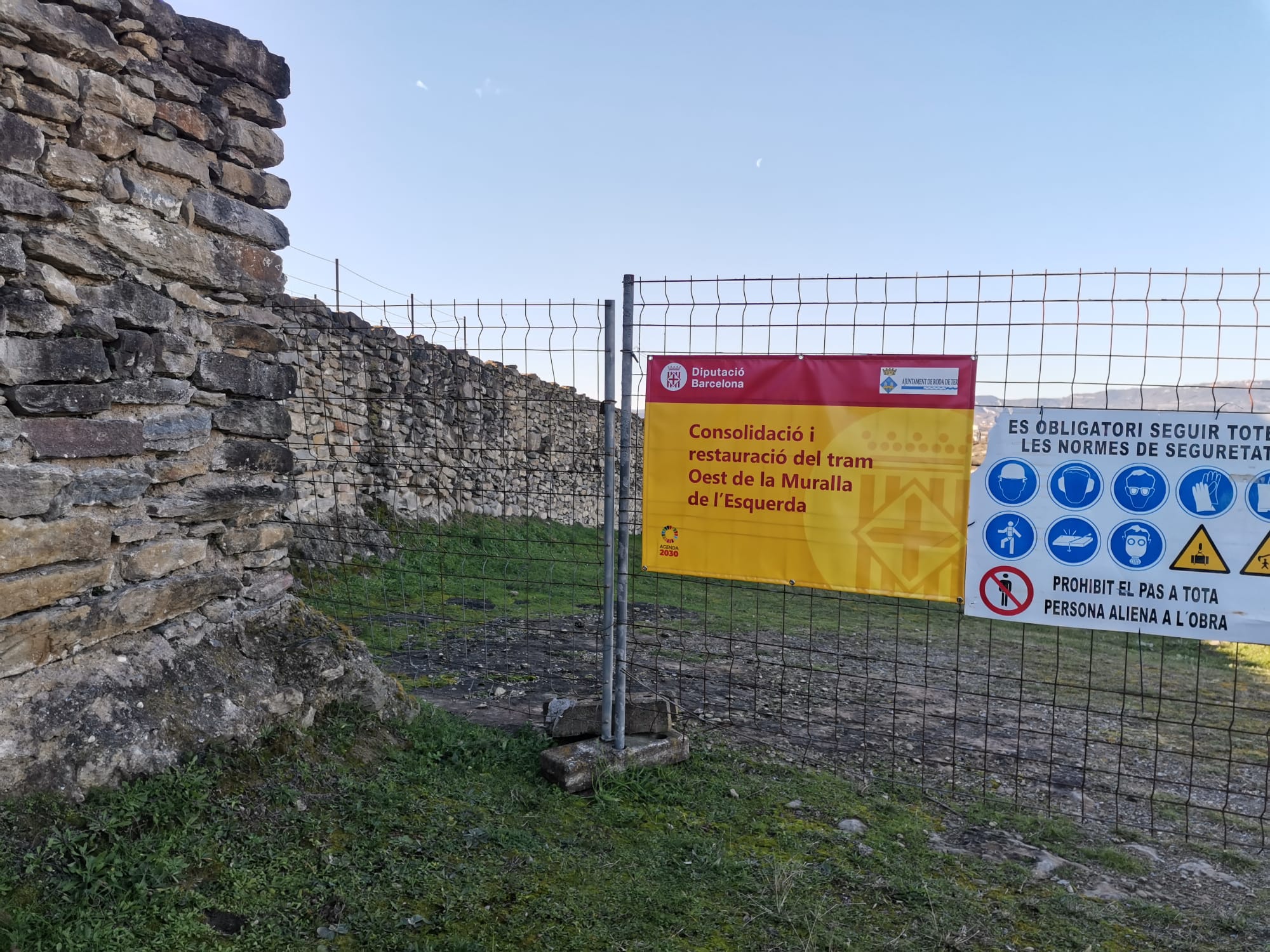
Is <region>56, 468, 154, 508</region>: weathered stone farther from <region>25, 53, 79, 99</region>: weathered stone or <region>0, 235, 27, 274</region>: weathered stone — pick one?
<region>25, 53, 79, 99</region>: weathered stone

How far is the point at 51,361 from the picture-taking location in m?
2.70

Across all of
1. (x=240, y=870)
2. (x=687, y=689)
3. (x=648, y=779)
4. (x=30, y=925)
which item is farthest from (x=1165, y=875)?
(x=30, y=925)

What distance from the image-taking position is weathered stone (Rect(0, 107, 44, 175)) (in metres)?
2.59

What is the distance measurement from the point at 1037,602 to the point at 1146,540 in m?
0.45

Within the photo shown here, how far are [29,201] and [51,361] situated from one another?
0.53m

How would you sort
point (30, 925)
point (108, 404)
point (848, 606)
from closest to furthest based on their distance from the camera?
point (30, 925), point (108, 404), point (848, 606)

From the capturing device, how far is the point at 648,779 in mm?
3668

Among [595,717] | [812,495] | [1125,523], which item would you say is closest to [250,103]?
[812,495]

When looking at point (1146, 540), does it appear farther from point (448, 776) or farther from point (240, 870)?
point (240, 870)

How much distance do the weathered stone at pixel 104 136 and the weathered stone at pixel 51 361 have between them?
28.4 inches

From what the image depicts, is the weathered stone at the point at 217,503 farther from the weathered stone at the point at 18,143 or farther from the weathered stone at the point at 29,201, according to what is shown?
the weathered stone at the point at 18,143

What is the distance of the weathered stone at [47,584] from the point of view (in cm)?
255

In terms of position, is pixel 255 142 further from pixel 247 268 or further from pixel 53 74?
pixel 53 74

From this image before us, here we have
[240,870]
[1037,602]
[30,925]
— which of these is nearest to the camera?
[30,925]
